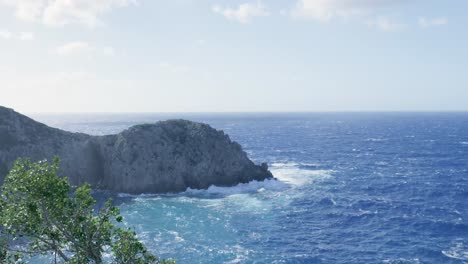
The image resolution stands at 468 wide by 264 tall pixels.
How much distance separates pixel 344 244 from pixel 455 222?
2352 centimetres

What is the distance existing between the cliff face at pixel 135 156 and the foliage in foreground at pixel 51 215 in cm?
7266

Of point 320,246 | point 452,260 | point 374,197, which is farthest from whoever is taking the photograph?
point 374,197

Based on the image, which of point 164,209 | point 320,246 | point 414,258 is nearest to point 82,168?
point 164,209

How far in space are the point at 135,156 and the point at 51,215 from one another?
250 ft

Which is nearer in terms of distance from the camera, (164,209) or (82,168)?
(164,209)

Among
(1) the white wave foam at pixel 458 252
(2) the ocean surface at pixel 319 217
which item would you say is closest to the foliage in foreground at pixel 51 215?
(2) the ocean surface at pixel 319 217

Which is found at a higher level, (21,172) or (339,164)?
(21,172)

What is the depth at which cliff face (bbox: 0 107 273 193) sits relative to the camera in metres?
93.1

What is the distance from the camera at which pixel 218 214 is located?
2950 inches

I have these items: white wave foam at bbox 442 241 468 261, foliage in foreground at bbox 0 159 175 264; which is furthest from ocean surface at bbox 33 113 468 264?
foliage in foreground at bbox 0 159 175 264

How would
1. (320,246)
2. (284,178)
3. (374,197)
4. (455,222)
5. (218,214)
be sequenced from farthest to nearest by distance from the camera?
1. (284,178)
2. (374,197)
3. (218,214)
4. (455,222)
5. (320,246)

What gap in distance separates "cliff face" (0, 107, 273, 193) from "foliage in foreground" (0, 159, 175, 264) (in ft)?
238

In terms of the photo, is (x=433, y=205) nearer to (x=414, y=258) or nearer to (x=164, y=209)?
(x=414, y=258)

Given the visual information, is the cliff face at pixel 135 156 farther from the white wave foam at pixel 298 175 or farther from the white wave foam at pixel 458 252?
the white wave foam at pixel 458 252
